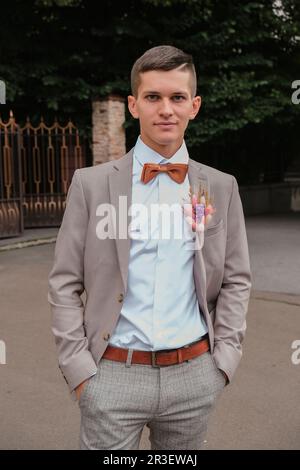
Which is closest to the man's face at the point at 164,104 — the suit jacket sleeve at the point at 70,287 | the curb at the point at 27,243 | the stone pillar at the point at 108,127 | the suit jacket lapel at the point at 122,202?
the suit jacket lapel at the point at 122,202

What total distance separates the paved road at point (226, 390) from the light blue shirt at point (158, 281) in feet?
5.53

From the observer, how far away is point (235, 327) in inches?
84.2

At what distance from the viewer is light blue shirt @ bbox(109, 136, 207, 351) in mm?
1979

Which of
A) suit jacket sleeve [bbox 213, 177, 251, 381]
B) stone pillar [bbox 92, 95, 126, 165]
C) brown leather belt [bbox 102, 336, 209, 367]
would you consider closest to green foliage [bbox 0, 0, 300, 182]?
stone pillar [bbox 92, 95, 126, 165]

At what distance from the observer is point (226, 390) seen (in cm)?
431

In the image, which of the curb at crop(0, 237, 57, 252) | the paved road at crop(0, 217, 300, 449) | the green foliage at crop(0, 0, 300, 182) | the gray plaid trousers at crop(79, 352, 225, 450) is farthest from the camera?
the green foliage at crop(0, 0, 300, 182)

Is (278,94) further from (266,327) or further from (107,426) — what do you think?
(107,426)

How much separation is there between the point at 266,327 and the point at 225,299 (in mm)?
3943

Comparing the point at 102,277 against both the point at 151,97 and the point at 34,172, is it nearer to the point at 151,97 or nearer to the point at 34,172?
the point at 151,97

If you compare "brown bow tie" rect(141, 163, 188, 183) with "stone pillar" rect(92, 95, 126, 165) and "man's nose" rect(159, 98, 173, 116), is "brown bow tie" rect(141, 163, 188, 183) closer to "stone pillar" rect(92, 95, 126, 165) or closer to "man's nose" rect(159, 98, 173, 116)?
"man's nose" rect(159, 98, 173, 116)

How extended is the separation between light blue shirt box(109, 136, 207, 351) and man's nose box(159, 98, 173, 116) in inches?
6.5

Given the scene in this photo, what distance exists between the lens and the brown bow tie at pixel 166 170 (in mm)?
2023

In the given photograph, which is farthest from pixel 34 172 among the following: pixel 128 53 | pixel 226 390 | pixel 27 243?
pixel 226 390
